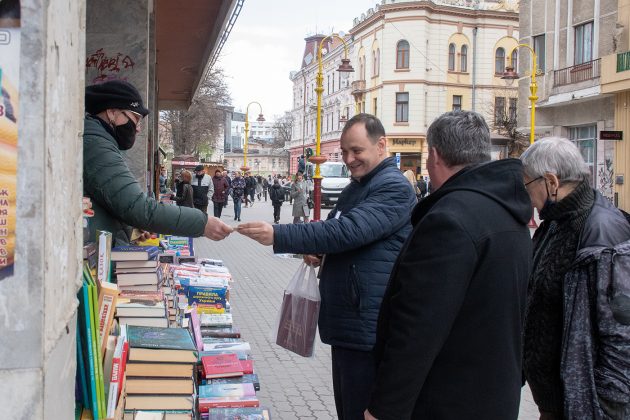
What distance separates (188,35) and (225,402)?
27.2 feet

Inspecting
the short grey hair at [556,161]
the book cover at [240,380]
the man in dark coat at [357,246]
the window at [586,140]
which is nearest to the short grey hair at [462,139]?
the short grey hair at [556,161]

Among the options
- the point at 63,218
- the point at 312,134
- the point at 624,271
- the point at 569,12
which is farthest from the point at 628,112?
the point at 312,134

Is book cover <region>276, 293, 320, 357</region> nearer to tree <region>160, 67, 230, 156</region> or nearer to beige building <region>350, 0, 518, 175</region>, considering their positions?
tree <region>160, 67, 230, 156</region>

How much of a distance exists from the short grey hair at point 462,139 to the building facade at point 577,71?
24.3m

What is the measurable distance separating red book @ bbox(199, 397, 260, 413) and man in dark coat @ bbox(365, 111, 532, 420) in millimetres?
1696

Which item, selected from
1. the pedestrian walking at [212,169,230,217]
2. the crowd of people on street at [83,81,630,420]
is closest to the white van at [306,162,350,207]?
the pedestrian walking at [212,169,230,217]

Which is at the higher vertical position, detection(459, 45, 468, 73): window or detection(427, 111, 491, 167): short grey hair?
detection(459, 45, 468, 73): window

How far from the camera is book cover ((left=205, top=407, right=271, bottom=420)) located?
3.85 meters

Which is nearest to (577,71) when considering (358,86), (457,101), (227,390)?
(457,101)

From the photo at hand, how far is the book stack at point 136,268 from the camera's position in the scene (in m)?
3.74

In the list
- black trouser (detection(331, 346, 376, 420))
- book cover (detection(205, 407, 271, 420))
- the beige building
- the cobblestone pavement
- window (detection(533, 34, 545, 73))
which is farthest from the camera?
the beige building

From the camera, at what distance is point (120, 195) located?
321 cm

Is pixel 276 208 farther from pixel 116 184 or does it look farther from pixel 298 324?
pixel 116 184

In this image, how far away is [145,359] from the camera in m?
3.31
